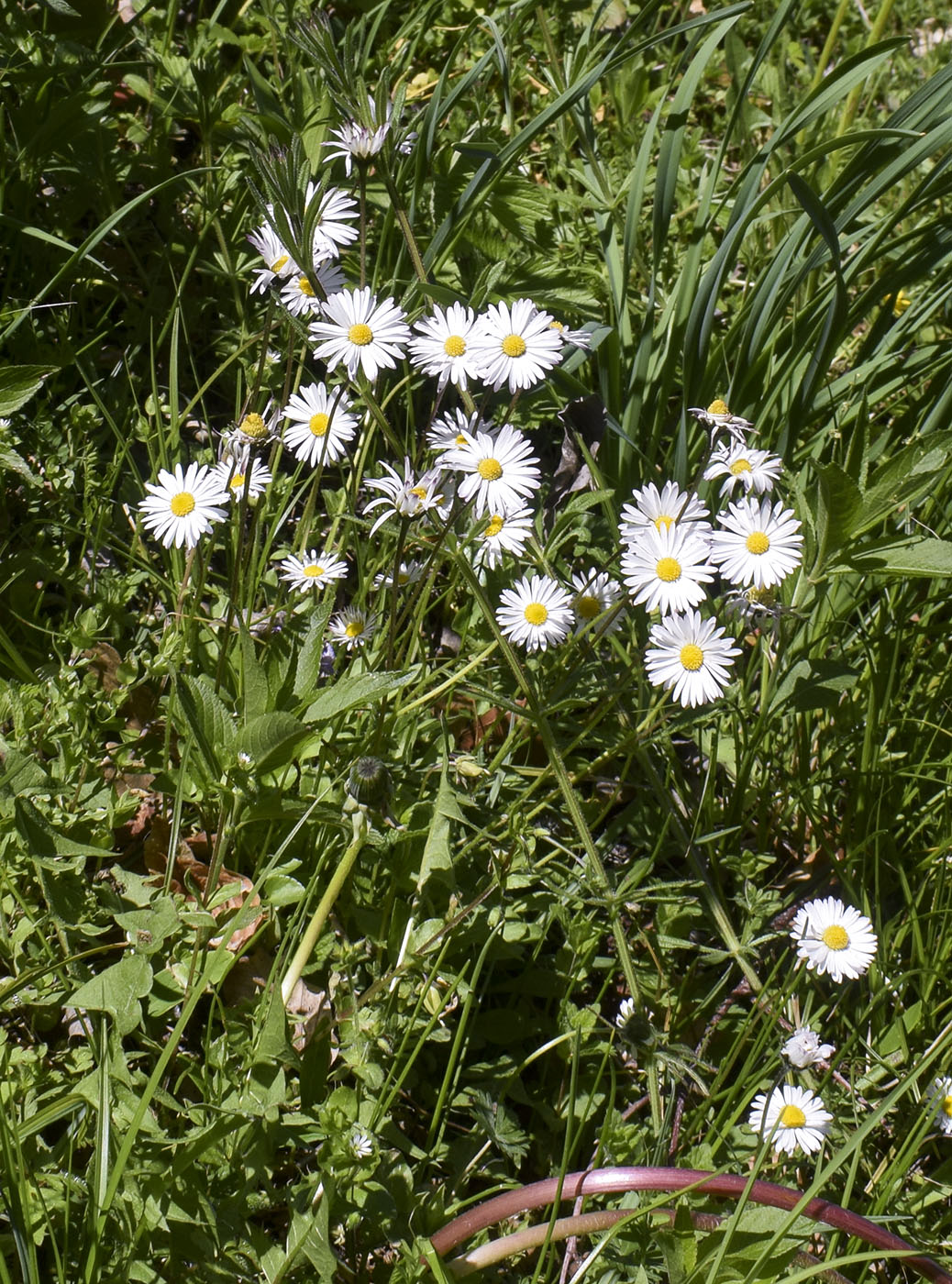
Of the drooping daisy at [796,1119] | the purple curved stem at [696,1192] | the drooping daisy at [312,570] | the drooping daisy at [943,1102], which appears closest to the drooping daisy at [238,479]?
the drooping daisy at [312,570]

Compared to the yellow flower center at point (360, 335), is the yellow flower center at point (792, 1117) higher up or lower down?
lower down

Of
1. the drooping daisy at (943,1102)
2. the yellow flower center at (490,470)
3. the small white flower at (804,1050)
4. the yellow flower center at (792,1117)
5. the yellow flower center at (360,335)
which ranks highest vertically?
the yellow flower center at (360,335)

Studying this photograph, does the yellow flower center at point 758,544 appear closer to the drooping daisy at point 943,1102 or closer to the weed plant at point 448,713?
the weed plant at point 448,713

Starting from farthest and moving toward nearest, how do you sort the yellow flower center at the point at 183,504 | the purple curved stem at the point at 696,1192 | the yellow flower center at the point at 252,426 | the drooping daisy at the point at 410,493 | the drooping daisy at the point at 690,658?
the yellow flower center at the point at 183,504, the yellow flower center at the point at 252,426, the drooping daisy at the point at 690,658, the drooping daisy at the point at 410,493, the purple curved stem at the point at 696,1192

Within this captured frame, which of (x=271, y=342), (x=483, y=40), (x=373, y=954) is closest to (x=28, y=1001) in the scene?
(x=373, y=954)

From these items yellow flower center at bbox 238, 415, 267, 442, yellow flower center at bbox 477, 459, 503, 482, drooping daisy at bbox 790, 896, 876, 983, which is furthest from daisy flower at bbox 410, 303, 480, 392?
drooping daisy at bbox 790, 896, 876, 983

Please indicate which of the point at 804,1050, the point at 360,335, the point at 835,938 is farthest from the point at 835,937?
the point at 360,335

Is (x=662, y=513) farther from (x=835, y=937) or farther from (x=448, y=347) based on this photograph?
(x=835, y=937)
